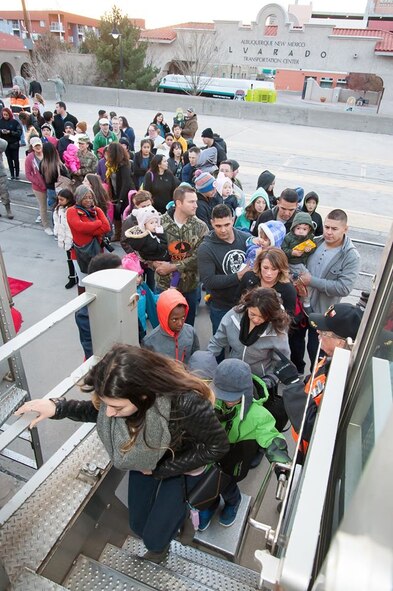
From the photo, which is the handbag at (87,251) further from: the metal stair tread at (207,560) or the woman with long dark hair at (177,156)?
the woman with long dark hair at (177,156)

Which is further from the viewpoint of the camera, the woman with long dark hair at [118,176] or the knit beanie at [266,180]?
the woman with long dark hair at [118,176]

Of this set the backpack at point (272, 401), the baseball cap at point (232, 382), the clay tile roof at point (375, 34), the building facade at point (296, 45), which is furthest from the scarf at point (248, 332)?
the clay tile roof at point (375, 34)

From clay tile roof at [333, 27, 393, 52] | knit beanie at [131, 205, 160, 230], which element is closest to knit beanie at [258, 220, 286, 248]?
knit beanie at [131, 205, 160, 230]

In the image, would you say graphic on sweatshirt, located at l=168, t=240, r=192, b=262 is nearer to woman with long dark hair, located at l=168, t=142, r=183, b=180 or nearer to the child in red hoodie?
the child in red hoodie

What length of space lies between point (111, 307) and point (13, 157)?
919 centimetres

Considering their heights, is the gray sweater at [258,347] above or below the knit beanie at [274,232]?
below

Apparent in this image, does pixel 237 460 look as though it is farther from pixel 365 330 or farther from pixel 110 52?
pixel 110 52

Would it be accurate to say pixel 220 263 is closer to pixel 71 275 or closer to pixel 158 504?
pixel 158 504

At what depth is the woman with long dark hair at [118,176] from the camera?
6.35 meters

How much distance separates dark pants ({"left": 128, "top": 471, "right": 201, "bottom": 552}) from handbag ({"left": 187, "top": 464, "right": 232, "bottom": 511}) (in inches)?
1.2

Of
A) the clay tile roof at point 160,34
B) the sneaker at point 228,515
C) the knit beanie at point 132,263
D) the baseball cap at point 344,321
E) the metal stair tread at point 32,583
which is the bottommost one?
the sneaker at point 228,515

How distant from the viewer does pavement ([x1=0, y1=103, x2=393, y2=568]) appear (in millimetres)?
4348

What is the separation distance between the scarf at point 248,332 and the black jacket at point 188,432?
1.09 metres

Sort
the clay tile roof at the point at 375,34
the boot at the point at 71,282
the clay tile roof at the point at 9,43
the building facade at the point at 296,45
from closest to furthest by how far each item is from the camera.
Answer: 1. the boot at the point at 71,282
2. the clay tile roof at the point at 375,34
3. the building facade at the point at 296,45
4. the clay tile roof at the point at 9,43
